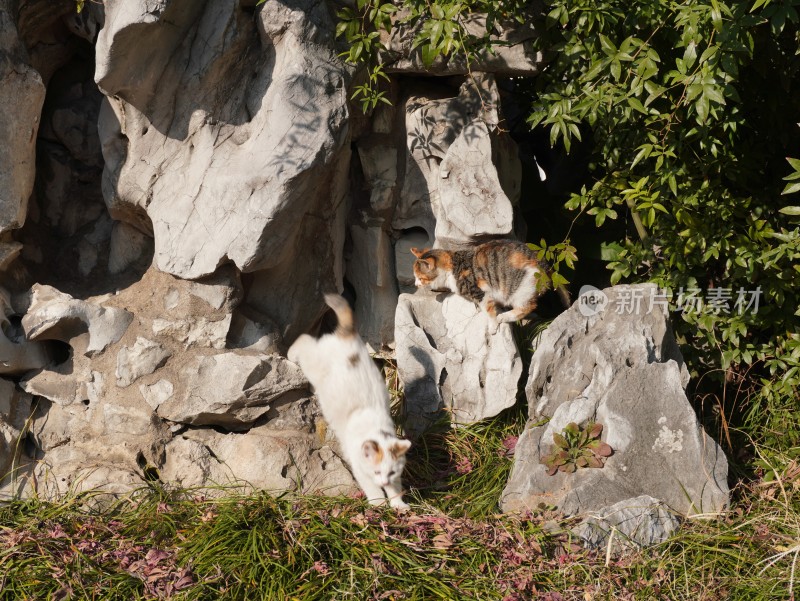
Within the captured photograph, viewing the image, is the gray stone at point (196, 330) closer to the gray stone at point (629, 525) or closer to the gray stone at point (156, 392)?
the gray stone at point (156, 392)

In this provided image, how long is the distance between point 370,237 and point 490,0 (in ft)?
6.71

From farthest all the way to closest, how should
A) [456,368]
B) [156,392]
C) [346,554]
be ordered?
[456,368], [156,392], [346,554]

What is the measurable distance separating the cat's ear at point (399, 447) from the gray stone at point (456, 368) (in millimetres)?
1012

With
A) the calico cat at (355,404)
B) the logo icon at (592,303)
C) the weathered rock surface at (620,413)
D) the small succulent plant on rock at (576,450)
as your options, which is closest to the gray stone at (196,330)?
the calico cat at (355,404)

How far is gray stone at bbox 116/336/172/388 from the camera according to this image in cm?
570

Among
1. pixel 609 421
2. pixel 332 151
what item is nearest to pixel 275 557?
pixel 609 421

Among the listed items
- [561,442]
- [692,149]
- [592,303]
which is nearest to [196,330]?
[561,442]

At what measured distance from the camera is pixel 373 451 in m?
5.05

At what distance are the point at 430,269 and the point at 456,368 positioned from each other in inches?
29.8

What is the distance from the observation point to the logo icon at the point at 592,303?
19.1 ft

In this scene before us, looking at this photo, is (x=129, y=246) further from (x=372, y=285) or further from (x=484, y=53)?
(x=484, y=53)

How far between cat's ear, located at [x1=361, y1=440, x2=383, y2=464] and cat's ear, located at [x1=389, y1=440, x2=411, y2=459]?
73 mm

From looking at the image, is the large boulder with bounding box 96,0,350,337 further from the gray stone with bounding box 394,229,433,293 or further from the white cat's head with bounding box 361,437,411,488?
the white cat's head with bounding box 361,437,411,488

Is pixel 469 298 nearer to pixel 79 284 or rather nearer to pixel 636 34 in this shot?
pixel 636 34
